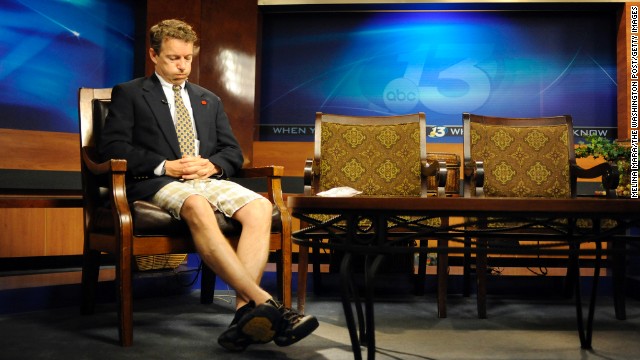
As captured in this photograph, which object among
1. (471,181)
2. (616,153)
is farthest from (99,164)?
(616,153)

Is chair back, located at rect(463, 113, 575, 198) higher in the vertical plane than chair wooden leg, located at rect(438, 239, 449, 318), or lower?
higher

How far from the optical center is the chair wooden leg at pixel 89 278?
266 centimetres

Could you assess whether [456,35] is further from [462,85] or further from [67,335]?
[67,335]

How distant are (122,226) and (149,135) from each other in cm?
50

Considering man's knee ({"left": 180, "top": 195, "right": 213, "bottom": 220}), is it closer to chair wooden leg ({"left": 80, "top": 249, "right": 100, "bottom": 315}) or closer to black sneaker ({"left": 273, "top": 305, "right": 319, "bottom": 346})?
black sneaker ({"left": 273, "top": 305, "right": 319, "bottom": 346})

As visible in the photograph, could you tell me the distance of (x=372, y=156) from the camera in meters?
3.34

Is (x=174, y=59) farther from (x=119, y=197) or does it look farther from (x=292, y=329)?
(x=292, y=329)

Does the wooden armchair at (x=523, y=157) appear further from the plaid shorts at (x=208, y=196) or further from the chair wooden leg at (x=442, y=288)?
A: the plaid shorts at (x=208, y=196)

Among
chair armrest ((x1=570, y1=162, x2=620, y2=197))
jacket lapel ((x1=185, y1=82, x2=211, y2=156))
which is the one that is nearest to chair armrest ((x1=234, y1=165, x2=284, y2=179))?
jacket lapel ((x1=185, y1=82, x2=211, y2=156))

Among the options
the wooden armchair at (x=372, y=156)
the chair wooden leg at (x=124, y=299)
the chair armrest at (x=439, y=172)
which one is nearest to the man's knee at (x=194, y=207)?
the chair wooden leg at (x=124, y=299)

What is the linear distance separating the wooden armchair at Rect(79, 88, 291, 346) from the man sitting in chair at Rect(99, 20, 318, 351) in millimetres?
89

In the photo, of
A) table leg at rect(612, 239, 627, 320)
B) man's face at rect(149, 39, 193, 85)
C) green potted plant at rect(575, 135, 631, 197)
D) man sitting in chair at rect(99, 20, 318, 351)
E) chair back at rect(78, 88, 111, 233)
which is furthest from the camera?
green potted plant at rect(575, 135, 631, 197)

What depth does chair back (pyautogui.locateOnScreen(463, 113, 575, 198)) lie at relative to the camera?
3263 millimetres

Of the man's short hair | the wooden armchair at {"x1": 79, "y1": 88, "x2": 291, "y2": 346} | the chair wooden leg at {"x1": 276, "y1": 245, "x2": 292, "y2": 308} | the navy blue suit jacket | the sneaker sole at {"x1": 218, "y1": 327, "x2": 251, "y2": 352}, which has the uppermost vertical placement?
the man's short hair
